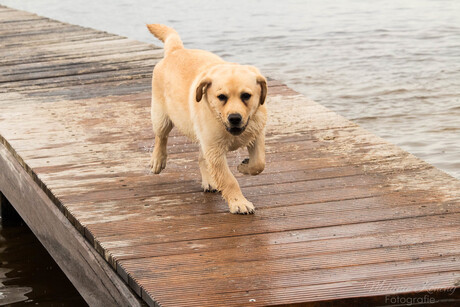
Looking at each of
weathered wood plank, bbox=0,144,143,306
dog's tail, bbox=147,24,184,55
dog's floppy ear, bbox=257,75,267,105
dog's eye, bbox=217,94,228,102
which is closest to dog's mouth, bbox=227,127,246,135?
dog's eye, bbox=217,94,228,102

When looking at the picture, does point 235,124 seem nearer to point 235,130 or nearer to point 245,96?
point 235,130

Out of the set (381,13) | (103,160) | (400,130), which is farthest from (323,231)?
(381,13)

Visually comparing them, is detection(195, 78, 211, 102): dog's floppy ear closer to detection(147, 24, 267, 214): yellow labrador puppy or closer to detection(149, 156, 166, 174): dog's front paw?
detection(147, 24, 267, 214): yellow labrador puppy

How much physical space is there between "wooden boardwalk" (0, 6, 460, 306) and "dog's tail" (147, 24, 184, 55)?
734 mm

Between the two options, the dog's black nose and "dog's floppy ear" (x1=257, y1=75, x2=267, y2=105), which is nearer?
the dog's black nose

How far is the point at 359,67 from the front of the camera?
11461 mm

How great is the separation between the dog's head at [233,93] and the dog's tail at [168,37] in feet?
2.99

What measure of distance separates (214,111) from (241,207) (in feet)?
1.66

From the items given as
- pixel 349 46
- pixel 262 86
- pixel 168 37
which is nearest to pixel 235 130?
pixel 262 86

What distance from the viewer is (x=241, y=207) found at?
397 centimetres

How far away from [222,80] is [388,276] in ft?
4.06

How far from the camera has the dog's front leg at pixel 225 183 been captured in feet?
13.1

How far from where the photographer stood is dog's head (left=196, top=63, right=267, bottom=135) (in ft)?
12.2

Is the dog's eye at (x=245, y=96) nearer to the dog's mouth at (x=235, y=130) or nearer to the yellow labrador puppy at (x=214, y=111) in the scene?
the yellow labrador puppy at (x=214, y=111)
